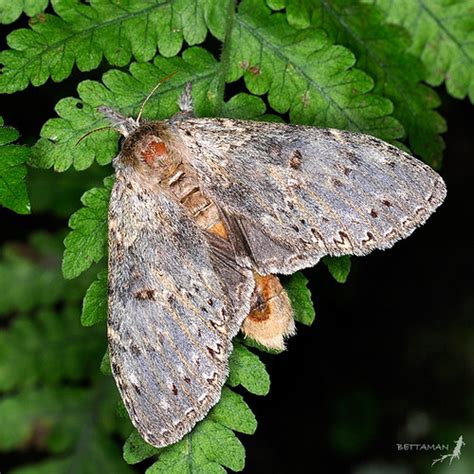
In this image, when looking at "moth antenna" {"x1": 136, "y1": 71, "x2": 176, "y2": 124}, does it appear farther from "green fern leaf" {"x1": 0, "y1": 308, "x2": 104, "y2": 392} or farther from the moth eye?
"green fern leaf" {"x1": 0, "y1": 308, "x2": 104, "y2": 392}

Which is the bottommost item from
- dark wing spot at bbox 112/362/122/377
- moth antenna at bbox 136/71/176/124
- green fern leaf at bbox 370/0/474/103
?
dark wing spot at bbox 112/362/122/377

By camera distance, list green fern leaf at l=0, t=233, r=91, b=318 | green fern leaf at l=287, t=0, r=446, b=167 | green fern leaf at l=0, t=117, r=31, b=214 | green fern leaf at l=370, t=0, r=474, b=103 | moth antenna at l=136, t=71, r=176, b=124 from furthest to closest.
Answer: green fern leaf at l=0, t=233, r=91, b=318 < green fern leaf at l=370, t=0, r=474, b=103 < green fern leaf at l=287, t=0, r=446, b=167 < moth antenna at l=136, t=71, r=176, b=124 < green fern leaf at l=0, t=117, r=31, b=214

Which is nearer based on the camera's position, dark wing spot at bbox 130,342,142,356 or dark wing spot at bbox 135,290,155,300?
dark wing spot at bbox 130,342,142,356

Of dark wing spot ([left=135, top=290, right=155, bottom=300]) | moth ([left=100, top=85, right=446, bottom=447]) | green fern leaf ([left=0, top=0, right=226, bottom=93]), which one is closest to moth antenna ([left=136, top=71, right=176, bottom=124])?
moth ([left=100, top=85, right=446, bottom=447])

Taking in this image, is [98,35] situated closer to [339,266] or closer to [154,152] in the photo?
[154,152]

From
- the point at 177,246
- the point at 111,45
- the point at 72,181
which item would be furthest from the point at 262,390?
the point at 72,181

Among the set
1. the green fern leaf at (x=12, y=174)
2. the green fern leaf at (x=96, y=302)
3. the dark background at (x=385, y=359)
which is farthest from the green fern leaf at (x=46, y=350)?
the green fern leaf at (x=12, y=174)

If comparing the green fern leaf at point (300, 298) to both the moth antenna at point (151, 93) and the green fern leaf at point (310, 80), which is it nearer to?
the green fern leaf at point (310, 80)

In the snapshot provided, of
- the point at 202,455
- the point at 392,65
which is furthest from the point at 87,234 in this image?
the point at 392,65
